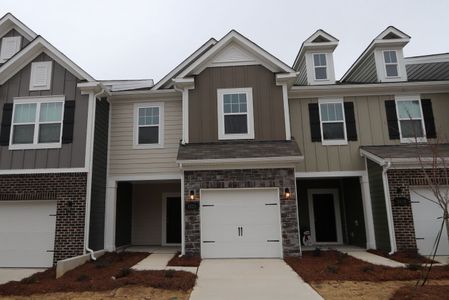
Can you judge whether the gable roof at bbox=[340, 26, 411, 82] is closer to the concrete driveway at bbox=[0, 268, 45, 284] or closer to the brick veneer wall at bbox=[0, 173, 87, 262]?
the brick veneer wall at bbox=[0, 173, 87, 262]

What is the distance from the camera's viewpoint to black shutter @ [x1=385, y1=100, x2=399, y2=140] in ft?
38.2

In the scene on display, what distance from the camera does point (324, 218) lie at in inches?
527

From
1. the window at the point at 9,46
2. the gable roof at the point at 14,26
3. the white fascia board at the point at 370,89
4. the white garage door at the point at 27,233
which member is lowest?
the white garage door at the point at 27,233

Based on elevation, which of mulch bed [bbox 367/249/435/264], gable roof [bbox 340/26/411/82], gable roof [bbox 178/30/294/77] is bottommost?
mulch bed [bbox 367/249/435/264]

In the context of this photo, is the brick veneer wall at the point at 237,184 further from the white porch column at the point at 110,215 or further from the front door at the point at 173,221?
the front door at the point at 173,221

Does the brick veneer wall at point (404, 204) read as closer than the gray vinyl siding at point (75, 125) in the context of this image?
Yes

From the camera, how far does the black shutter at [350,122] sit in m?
11.7

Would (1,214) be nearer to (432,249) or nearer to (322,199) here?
(322,199)

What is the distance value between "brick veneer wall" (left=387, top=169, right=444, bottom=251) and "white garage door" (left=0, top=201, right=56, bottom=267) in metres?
10.2

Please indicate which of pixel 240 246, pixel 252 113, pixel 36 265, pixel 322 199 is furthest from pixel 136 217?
pixel 322 199

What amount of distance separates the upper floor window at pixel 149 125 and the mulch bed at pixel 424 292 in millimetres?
8187

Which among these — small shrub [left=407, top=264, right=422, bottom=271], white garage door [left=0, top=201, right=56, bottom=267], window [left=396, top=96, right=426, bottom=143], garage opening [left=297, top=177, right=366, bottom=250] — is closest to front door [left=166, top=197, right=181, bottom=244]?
white garage door [left=0, top=201, right=56, bottom=267]

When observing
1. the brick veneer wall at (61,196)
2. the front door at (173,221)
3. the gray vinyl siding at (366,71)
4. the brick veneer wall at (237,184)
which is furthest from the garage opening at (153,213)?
the gray vinyl siding at (366,71)

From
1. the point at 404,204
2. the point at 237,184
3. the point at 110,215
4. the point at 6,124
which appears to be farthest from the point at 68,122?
the point at 404,204
